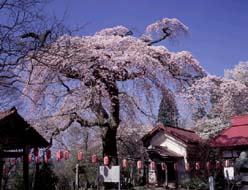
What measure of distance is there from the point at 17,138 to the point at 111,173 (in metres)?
3.81

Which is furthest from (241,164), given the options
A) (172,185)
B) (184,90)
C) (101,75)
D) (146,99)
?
(172,185)

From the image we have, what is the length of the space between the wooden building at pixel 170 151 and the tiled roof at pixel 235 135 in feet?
6.67

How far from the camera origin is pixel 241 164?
47.6 feet

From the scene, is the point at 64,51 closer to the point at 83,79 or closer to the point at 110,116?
the point at 83,79

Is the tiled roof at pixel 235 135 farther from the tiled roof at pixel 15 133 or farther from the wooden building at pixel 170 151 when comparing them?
the tiled roof at pixel 15 133

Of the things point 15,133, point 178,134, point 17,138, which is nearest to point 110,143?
point 17,138

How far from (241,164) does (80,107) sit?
772 cm

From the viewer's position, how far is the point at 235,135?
63.9 feet

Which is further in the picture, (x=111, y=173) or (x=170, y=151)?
(x=170, y=151)

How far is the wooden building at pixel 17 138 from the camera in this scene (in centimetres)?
1041

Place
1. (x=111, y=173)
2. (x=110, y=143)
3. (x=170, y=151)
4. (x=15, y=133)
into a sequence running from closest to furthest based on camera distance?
(x=111, y=173), (x=15, y=133), (x=110, y=143), (x=170, y=151)

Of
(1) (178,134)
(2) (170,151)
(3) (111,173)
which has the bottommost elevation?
(3) (111,173)

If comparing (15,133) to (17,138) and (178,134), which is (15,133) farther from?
(178,134)

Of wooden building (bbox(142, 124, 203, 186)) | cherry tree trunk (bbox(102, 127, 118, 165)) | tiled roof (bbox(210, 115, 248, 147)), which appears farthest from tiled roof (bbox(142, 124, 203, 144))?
cherry tree trunk (bbox(102, 127, 118, 165))
